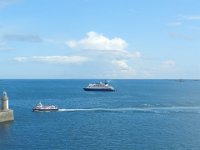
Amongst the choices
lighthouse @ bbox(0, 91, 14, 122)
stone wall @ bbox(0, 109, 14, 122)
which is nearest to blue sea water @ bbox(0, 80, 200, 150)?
stone wall @ bbox(0, 109, 14, 122)

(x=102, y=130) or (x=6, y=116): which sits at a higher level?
(x=6, y=116)

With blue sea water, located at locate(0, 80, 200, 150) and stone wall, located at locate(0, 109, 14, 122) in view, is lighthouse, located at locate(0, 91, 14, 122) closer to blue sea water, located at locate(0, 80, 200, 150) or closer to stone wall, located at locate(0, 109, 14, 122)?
stone wall, located at locate(0, 109, 14, 122)

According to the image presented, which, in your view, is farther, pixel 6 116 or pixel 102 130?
pixel 6 116

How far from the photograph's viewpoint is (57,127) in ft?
355

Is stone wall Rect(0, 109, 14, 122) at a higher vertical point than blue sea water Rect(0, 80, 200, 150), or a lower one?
higher

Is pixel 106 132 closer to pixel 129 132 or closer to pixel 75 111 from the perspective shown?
pixel 129 132

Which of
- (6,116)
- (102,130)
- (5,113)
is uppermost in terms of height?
(5,113)

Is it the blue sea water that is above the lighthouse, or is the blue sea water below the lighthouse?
below

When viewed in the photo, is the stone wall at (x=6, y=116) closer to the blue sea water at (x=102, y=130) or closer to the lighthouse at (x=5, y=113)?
the lighthouse at (x=5, y=113)

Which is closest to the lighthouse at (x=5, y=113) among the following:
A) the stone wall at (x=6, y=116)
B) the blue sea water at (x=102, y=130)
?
the stone wall at (x=6, y=116)

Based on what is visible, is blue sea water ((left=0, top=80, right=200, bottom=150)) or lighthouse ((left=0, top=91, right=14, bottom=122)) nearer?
blue sea water ((left=0, top=80, right=200, bottom=150))

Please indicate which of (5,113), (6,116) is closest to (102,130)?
(6,116)

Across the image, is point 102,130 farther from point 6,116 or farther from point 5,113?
point 5,113

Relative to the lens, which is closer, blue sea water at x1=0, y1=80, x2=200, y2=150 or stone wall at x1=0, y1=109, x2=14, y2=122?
blue sea water at x1=0, y1=80, x2=200, y2=150
